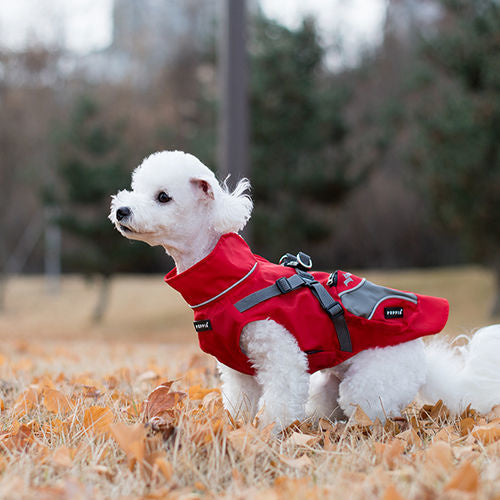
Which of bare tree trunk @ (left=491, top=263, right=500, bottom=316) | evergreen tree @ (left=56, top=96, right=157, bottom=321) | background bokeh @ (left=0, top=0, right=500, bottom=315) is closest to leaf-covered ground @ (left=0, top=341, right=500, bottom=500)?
background bokeh @ (left=0, top=0, right=500, bottom=315)

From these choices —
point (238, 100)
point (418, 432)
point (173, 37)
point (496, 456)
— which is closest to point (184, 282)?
point (418, 432)

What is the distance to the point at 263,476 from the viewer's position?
5.12 ft

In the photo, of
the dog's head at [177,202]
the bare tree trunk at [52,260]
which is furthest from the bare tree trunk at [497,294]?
the bare tree trunk at [52,260]

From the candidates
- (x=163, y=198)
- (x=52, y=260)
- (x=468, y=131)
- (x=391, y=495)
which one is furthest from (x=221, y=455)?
(x=52, y=260)

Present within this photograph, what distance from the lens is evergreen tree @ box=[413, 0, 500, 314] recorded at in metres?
10.3

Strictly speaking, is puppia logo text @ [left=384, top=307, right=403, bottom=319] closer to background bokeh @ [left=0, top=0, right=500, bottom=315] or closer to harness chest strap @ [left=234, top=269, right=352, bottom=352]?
harness chest strap @ [left=234, top=269, right=352, bottom=352]

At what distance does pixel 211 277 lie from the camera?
2141mm

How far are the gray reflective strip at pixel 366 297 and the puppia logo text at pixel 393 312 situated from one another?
0.04 m

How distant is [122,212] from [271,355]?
0.77m

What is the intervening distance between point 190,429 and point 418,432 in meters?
0.87

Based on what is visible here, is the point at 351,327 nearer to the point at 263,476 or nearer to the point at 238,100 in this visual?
the point at 263,476

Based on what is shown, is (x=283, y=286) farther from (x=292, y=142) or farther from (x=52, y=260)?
(x=52, y=260)

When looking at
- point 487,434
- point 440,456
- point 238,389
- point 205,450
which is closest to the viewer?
point 440,456

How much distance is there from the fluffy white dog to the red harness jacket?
0.16 feet
